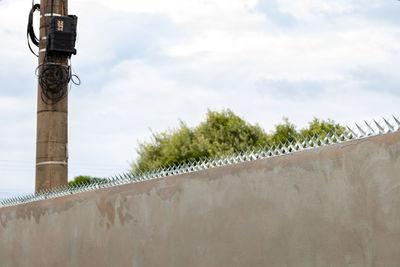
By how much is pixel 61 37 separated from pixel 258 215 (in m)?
6.79

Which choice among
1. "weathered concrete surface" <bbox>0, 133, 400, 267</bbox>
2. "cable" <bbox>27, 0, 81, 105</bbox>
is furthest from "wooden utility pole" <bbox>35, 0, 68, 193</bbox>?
"weathered concrete surface" <bbox>0, 133, 400, 267</bbox>

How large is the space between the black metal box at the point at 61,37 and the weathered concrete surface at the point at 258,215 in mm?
3840

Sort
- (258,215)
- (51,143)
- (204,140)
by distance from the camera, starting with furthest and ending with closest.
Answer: (204,140) < (51,143) < (258,215)

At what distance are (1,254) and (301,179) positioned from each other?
21.4 ft

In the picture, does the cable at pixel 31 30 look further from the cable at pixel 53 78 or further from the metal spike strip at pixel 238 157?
the metal spike strip at pixel 238 157

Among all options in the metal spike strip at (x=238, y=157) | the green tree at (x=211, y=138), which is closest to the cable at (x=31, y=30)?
the metal spike strip at (x=238, y=157)

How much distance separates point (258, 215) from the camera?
15.4 feet

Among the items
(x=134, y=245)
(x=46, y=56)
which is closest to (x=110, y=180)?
(x=134, y=245)

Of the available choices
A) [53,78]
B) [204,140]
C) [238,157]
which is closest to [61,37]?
[53,78]

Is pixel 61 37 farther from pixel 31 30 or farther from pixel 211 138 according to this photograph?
pixel 211 138

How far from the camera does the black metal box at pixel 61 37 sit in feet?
33.7

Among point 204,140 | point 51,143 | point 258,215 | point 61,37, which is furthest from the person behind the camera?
point 204,140

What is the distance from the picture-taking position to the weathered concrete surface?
3822 mm

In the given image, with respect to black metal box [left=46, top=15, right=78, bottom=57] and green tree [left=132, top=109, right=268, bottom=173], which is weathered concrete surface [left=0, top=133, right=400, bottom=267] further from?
green tree [left=132, top=109, right=268, bottom=173]
